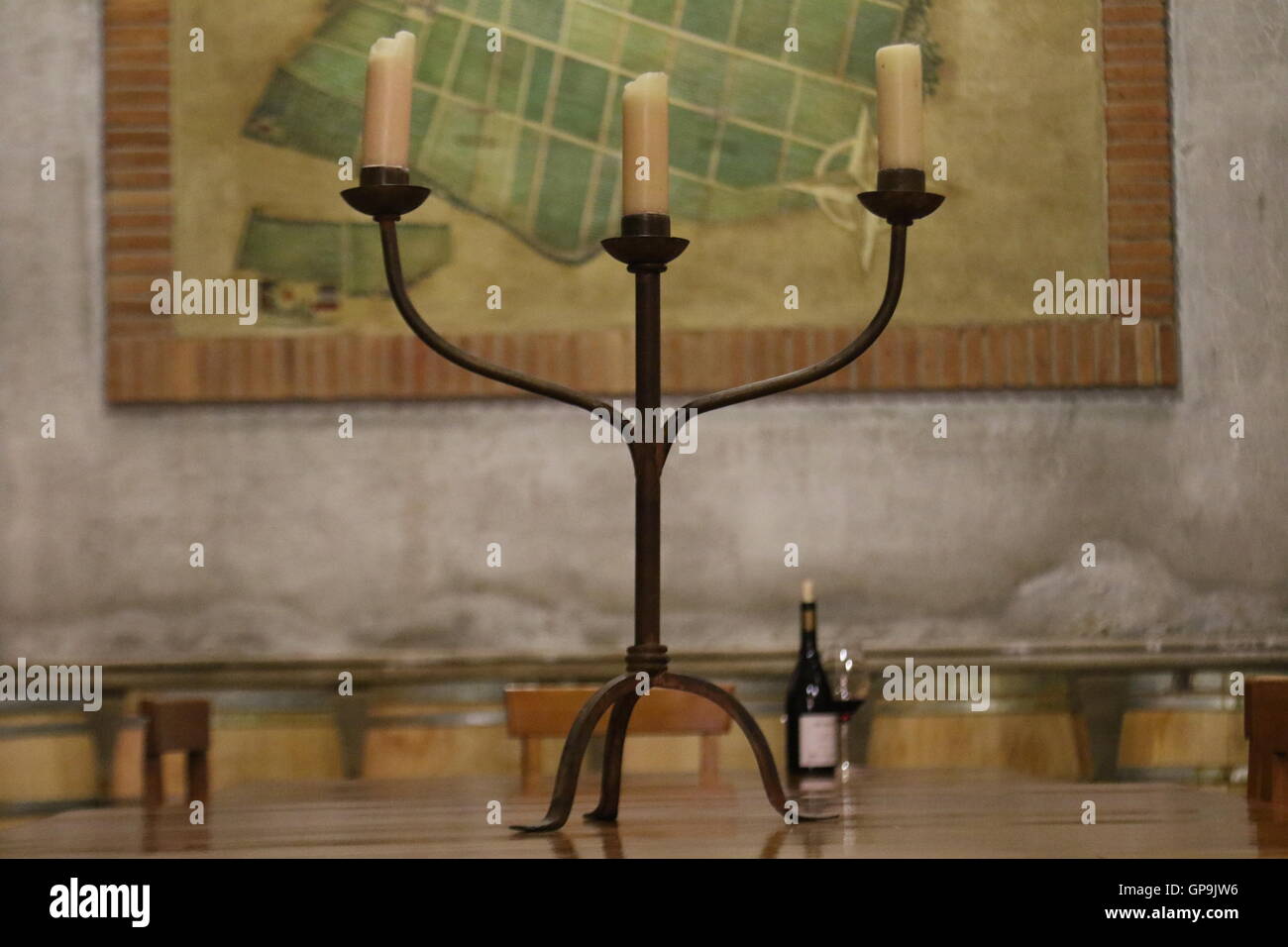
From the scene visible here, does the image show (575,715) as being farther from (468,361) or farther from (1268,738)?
(468,361)

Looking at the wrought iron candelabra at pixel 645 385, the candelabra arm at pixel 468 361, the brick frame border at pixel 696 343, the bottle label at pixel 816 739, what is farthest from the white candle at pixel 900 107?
the brick frame border at pixel 696 343

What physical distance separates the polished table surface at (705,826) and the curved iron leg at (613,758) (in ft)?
0.06

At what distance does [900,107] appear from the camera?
1.32 m

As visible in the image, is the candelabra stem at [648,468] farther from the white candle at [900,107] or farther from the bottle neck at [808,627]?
the bottle neck at [808,627]

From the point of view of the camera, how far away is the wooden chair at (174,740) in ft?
6.97

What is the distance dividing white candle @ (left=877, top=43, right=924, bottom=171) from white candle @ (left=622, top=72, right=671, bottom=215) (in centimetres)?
19

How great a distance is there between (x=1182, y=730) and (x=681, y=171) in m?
1.60

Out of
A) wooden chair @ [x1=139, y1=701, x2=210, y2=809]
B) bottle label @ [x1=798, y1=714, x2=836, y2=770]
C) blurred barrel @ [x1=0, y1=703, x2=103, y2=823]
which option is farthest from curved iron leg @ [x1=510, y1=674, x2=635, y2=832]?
blurred barrel @ [x1=0, y1=703, x2=103, y2=823]

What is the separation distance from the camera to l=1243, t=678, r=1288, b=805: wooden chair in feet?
6.15

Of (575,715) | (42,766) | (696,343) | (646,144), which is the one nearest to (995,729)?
(696,343)

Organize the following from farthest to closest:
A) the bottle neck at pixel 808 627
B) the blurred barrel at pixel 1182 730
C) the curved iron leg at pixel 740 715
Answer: the blurred barrel at pixel 1182 730
the bottle neck at pixel 808 627
the curved iron leg at pixel 740 715

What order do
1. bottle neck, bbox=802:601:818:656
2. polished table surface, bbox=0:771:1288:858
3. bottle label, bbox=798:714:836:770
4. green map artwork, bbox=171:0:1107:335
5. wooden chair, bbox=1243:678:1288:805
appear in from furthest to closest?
green map artwork, bbox=171:0:1107:335 → bottle neck, bbox=802:601:818:656 → bottle label, bbox=798:714:836:770 → wooden chair, bbox=1243:678:1288:805 → polished table surface, bbox=0:771:1288:858

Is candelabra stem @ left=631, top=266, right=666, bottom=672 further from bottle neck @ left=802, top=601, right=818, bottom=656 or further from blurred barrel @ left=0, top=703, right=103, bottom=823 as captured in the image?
blurred barrel @ left=0, top=703, right=103, bottom=823
